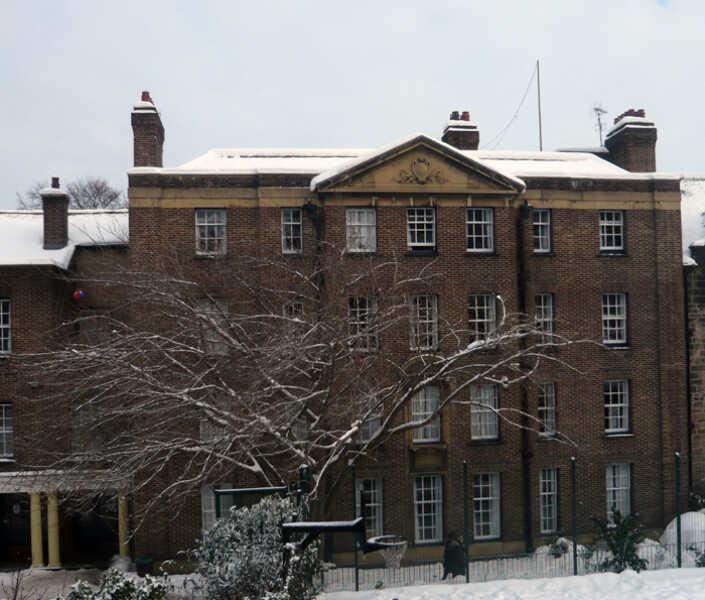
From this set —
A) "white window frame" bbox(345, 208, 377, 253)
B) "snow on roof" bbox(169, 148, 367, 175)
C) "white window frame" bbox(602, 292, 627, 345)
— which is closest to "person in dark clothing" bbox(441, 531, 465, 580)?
"white window frame" bbox(345, 208, 377, 253)

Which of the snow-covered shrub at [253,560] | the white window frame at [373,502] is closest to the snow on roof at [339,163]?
the white window frame at [373,502]

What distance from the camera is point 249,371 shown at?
16141 mm

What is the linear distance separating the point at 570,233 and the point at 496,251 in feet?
9.20

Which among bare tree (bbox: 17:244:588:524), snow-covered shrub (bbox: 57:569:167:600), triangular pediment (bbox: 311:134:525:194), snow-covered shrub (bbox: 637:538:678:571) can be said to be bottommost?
snow-covered shrub (bbox: 637:538:678:571)

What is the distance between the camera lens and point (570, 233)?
2277 centimetres

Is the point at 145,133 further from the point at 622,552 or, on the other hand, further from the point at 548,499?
the point at 622,552

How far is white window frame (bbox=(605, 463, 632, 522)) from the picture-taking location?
22.5 metres

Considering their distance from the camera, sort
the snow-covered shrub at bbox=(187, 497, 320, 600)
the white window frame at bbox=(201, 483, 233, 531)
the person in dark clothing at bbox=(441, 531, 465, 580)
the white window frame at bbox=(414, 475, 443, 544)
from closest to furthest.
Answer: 1. the snow-covered shrub at bbox=(187, 497, 320, 600)
2. the person in dark clothing at bbox=(441, 531, 465, 580)
3. the white window frame at bbox=(201, 483, 233, 531)
4. the white window frame at bbox=(414, 475, 443, 544)

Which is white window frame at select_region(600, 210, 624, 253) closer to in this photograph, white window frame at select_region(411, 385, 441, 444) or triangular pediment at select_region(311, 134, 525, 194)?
triangular pediment at select_region(311, 134, 525, 194)

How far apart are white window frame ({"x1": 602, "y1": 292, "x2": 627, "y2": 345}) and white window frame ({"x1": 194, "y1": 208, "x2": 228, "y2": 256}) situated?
1264 cm

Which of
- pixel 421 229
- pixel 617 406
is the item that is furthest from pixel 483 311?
pixel 617 406

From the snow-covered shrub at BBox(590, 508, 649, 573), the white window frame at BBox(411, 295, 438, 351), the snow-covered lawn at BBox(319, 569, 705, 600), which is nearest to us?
the snow-covered lawn at BBox(319, 569, 705, 600)

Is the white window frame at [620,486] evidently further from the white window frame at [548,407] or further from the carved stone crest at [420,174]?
the carved stone crest at [420,174]

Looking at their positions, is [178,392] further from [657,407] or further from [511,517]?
[657,407]
